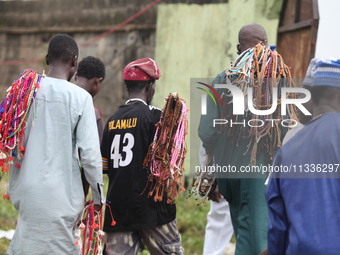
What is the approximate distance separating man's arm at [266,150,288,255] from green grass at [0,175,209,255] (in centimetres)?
389

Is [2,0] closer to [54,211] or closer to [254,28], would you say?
[254,28]

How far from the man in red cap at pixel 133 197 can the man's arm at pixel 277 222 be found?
5.60 ft

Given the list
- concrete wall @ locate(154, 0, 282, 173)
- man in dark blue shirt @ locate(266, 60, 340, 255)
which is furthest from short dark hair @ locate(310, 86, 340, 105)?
concrete wall @ locate(154, 0, 282, 173)

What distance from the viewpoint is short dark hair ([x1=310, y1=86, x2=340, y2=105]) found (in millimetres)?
3762

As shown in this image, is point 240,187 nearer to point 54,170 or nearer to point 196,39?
point 54,170

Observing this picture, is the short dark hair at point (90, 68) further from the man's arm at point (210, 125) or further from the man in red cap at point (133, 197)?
the man's arm at point (210, 125)

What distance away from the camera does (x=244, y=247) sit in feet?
17.1

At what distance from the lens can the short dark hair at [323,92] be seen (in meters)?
3.76

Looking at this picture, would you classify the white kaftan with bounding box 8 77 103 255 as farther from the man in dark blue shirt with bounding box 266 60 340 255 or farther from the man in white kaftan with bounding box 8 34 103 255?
the man in dark blue shirt with bounding box 266 60 340 255

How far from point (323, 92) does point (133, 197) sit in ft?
6.51

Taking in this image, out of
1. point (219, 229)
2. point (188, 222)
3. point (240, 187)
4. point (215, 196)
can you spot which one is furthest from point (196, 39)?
point (240, 187)

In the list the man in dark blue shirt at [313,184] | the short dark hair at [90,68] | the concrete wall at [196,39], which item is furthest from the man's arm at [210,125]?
the concrete wall at [196,39]

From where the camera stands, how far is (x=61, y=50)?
488 cm

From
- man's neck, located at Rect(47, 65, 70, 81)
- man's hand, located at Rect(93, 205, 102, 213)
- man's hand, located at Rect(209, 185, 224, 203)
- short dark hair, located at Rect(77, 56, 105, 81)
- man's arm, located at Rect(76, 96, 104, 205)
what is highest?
short dark hair, located at Rect(77, 56, 105, 81)
